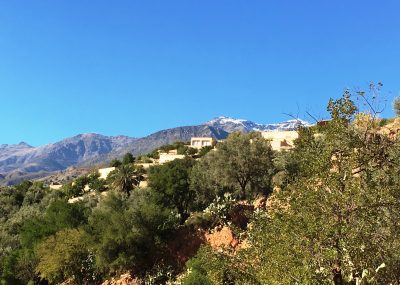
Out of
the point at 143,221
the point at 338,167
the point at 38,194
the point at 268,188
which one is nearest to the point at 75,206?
the point at 143,221

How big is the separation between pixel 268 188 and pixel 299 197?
117 feet

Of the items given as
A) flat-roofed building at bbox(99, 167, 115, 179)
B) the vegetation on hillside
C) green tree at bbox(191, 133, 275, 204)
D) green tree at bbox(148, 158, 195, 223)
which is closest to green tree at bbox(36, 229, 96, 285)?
the vegetation on hillside

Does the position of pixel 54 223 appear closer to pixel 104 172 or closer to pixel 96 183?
pixel 96 183

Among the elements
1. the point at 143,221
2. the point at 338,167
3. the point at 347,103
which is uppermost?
the point at 347,103

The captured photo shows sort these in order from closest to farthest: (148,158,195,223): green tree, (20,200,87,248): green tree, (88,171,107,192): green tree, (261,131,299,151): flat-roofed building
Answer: (148,158,195,223): green tree
(20,200,87,248): green tree
(261,131,299,151): flat-roofed building
(88,171,107,192): green tree

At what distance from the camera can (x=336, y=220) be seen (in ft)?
54.3

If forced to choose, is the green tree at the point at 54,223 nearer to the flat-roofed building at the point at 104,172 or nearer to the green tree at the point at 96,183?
the green tree at the point at 96,183

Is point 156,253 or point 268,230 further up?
point 268,230

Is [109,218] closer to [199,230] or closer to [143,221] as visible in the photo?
[143,221]

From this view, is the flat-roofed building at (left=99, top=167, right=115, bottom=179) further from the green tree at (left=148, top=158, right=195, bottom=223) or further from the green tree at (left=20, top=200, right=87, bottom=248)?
the green tree at (left=148, top=158, right=195, bottom=223)

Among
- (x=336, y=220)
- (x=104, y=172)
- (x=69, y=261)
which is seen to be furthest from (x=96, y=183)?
(x=336, y=220)

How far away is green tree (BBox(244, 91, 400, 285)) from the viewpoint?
1564cm

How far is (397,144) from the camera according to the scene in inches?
835

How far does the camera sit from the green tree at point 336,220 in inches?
616
